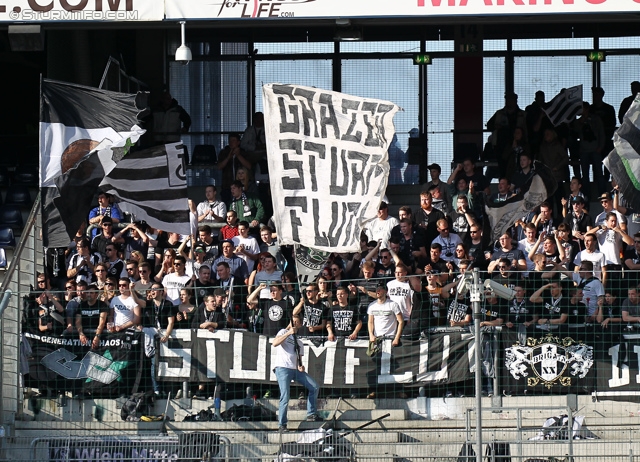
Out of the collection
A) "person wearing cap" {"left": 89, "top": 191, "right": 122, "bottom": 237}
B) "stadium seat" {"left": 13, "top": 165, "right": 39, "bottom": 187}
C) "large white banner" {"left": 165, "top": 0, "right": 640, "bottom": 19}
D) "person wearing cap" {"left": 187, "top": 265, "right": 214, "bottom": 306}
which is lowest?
"person wearing cap" {"left": 187, "top": 265, "right": 214, "bottom": 306}

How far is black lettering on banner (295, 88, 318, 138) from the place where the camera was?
16125mm

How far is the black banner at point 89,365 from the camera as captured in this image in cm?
1620

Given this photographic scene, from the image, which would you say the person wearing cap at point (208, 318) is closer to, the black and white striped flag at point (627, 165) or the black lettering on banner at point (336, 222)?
the black lettering on banner at point (336, 222)

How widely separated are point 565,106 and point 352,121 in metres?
7.55

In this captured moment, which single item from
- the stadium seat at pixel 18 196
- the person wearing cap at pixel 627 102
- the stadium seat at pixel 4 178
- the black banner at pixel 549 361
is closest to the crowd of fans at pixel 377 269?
the black banner at pixel 549 361

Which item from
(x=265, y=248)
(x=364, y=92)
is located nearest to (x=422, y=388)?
(x=265, y=248)

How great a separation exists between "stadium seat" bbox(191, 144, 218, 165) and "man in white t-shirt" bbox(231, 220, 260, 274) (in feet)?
14.5

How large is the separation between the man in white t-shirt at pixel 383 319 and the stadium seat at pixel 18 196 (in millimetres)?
8062

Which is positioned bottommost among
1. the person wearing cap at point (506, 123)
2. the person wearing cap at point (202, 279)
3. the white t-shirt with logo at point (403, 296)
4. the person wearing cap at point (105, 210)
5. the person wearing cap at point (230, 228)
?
the white t-shirt with logo at point (403, 296)

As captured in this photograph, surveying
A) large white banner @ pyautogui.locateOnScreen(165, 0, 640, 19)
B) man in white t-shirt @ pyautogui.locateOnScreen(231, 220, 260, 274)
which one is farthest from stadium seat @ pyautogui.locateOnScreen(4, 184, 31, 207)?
large white banner @ pyautogui.locateOnScreen(165, 0, 640, 19)

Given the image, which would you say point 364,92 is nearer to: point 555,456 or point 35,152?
point 35,152

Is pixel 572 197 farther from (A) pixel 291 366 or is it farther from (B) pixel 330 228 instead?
(A) pixel 291 366

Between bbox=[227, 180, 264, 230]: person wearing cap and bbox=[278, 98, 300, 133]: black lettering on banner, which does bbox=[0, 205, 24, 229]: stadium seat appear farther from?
bbox=[278, 98, 300, 133]: black lettering on banner

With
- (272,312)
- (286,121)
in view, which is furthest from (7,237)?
(286,121)
